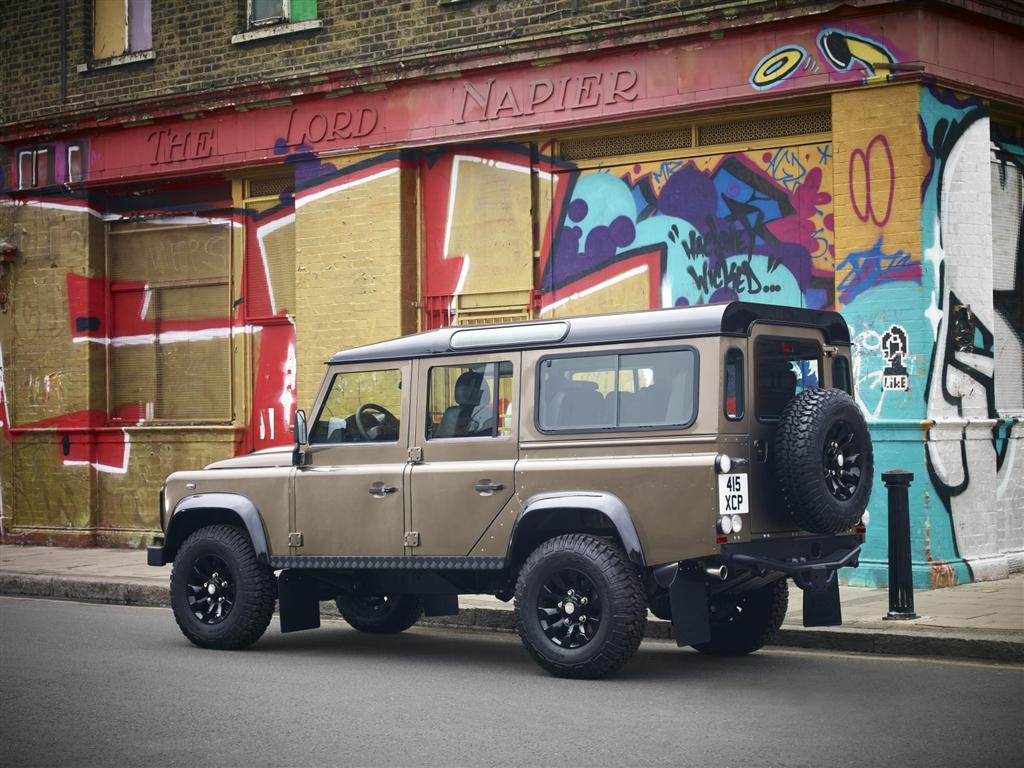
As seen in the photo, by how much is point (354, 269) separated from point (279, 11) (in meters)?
3.38

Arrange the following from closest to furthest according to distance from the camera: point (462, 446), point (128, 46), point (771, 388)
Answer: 1. point (771, 388)
2. point (462, 446)
3. point (128, 46)

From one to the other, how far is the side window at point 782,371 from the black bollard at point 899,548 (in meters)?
1.55

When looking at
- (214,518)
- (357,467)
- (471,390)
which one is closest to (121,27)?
(214,518)

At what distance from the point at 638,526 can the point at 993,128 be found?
713 cm

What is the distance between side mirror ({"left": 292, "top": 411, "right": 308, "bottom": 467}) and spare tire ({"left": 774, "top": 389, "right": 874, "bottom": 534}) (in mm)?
3205

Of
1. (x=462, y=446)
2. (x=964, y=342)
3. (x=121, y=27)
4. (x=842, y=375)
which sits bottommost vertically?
(x=462, y=446)

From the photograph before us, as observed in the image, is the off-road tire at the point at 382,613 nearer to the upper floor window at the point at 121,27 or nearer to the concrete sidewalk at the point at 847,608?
the concrete sidewalk at the point at 847,608

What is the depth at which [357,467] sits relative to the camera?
9.02m

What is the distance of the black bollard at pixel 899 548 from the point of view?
949 centimetres

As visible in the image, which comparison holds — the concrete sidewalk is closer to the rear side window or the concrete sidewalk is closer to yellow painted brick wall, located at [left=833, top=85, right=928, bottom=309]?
the rear side window

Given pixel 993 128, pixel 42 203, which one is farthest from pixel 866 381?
pixel 42 203

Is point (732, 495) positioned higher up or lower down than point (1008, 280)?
lower down

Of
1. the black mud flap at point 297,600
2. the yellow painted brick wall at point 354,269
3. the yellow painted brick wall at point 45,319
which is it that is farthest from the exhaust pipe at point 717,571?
the yellow painted brick wall at point 45,319

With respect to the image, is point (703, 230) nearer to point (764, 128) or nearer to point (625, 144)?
point (764, 128)
